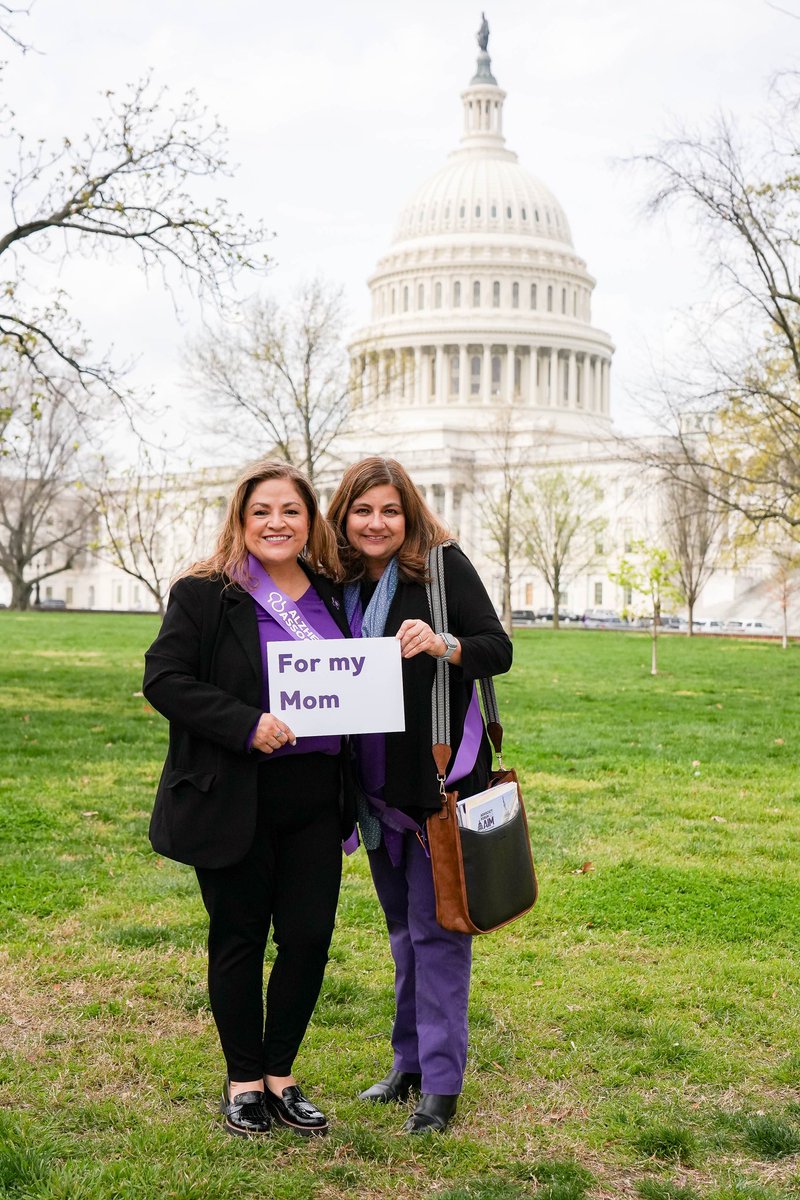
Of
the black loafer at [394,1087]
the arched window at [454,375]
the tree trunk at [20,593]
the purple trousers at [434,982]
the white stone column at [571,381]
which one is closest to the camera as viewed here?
the purple trousers at [434,982]

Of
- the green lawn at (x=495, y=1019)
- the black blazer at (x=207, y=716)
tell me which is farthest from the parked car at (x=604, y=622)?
the black blazer at (x=207, y=716)

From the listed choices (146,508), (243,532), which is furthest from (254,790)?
(146,508)

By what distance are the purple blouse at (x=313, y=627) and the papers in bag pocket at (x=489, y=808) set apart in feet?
1.41

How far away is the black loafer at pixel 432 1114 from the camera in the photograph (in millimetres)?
4164

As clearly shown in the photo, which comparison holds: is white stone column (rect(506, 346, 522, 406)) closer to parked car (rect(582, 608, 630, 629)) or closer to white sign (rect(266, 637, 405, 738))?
parked car (rect(582, 608, 630, 629))

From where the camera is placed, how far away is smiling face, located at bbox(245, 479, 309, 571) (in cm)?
416

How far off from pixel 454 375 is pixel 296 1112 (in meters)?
99.4

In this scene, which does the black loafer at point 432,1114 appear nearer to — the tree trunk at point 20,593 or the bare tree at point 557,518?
the bare tree at point 557,518

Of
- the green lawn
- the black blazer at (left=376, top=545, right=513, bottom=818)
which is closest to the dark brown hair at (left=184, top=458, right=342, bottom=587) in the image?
the black blazer at (left=376, top=545, right=513, bottom=818)

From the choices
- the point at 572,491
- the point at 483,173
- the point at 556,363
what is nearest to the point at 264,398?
the point at 572,491

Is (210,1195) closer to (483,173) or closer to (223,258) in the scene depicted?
(223,258)

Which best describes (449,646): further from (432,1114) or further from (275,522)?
(432,1114)

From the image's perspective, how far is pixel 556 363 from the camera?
101438 millimetres

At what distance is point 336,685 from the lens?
4.00m
